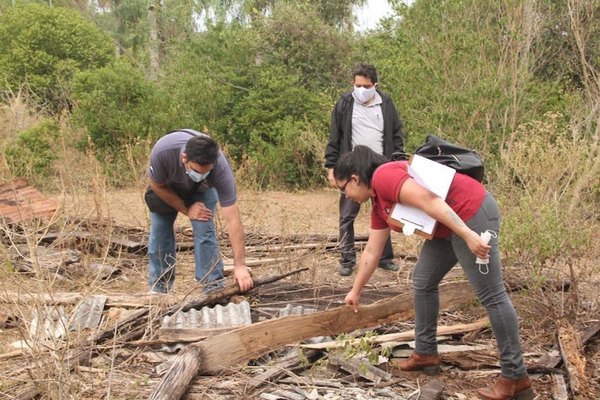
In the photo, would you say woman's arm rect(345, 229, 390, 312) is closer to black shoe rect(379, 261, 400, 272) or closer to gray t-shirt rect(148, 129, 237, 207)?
gray t-shirt rect(148, 129, 237, 207)

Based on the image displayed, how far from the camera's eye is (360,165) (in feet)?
11.6

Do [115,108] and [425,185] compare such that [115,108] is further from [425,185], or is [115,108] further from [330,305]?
[425,185]

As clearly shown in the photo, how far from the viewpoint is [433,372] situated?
402 cm

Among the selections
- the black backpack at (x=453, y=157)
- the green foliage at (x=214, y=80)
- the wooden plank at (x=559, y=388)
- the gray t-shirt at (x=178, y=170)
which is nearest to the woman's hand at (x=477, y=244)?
the black backpack at (x=453, y=157)

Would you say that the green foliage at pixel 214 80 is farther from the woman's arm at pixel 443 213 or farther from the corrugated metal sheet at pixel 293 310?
the woman's arm at pixel 443 213

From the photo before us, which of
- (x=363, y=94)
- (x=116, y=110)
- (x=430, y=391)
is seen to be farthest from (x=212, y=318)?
(x=116, y=110)

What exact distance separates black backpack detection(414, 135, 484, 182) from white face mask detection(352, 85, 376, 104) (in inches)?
89.7

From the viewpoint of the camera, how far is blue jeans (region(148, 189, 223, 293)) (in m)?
5.10

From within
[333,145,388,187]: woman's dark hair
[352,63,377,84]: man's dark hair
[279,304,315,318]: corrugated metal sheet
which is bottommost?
[279,304,315,318]: corrugated metal sheet

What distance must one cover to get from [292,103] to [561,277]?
9.27 metres

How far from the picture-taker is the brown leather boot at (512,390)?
11.6 ft

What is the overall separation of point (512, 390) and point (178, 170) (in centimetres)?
273

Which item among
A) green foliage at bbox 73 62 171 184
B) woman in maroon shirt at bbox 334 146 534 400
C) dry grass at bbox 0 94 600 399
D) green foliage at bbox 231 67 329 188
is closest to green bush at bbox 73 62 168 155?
green foliage at bbox 73 62 171 184

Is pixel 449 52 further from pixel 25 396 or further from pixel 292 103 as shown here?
pixel 25 396
